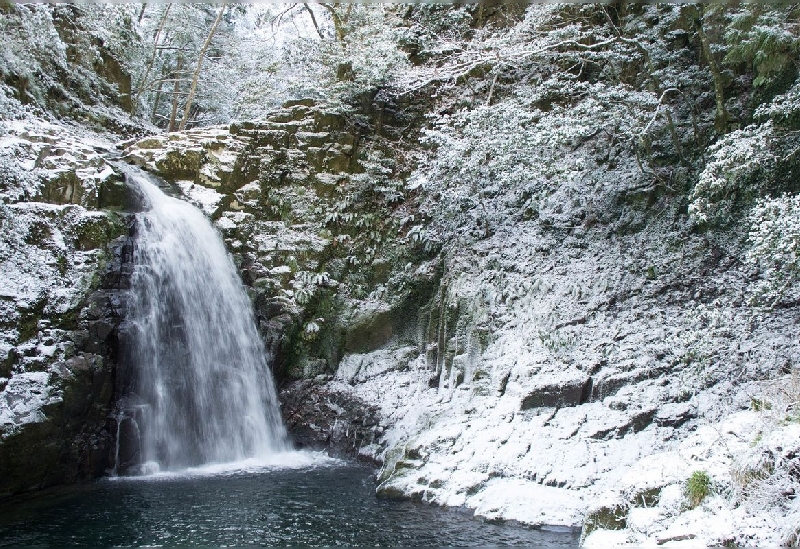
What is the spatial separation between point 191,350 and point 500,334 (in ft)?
19.7

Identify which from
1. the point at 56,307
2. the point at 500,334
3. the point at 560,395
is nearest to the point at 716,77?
the point at 500,334

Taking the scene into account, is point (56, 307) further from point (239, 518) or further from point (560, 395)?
point (560, 395)

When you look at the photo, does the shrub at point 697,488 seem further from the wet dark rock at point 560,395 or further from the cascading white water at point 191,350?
the cascading white water at point 191,350

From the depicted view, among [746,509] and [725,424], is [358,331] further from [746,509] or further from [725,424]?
[746,509]

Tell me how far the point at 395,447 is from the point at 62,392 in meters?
5.38

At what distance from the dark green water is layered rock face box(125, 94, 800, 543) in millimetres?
557

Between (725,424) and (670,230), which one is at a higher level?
(670,230)

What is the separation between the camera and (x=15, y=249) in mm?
9320

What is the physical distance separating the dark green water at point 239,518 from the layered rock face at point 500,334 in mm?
557

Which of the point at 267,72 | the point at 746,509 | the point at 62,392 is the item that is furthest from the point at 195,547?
the point at 267,72

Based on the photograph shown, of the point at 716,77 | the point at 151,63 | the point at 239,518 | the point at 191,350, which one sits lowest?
the point at 239,518

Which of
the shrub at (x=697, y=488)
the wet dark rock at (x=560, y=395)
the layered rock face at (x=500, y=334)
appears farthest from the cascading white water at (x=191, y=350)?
the shrub at (x=697, y=488)

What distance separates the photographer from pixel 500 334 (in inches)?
410

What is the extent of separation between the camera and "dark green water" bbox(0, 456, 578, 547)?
21.9 ft
